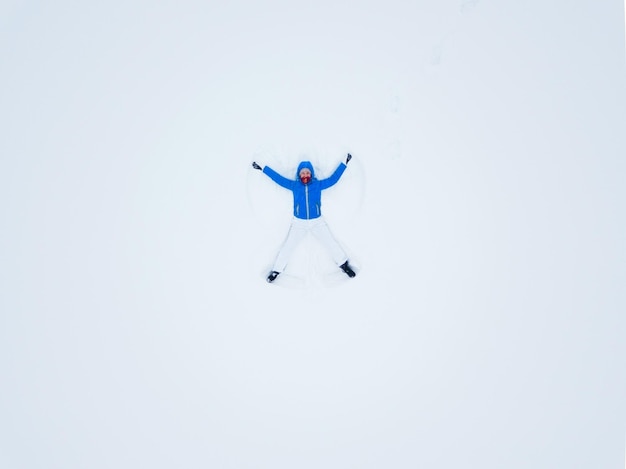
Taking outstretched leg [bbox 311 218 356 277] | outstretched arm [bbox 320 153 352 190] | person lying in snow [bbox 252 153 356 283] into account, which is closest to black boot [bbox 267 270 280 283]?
person lying in snow [bbox 252 153 356 283]

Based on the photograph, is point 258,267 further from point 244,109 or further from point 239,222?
point 244,109

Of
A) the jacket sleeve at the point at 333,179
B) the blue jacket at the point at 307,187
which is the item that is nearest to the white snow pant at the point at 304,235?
the blue jacket at the point at 307,187

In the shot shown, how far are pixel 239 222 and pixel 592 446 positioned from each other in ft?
13.8

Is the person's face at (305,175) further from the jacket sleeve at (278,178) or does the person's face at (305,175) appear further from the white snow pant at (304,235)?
the white snow pant at (304,235)

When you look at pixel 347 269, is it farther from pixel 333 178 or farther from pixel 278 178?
pixel 278 178

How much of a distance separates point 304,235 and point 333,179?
1.96 ft

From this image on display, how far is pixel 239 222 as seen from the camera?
4.45 metres

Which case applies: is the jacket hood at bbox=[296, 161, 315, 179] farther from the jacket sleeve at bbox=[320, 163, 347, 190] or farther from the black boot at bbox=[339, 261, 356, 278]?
the black boot at bbox=[339, 261, 356, 278]

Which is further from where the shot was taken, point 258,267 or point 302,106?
point 258,267

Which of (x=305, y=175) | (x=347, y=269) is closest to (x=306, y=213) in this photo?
(x=305, y=175)

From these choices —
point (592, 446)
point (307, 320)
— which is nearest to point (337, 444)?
point (307, 320)

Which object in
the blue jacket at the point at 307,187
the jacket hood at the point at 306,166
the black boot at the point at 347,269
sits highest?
the jacket hood at the point at 306,166

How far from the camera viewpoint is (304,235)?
4406mm

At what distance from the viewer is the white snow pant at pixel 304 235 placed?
170 inches
